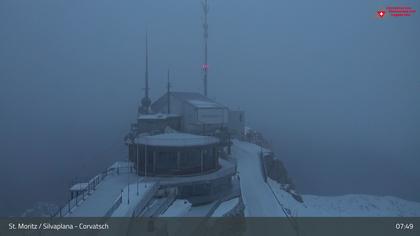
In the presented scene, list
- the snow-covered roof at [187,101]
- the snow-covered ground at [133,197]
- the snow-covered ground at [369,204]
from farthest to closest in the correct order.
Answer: the snow-covered ground at [369,204] < the snow-covered roof at [187,101] < the snow-covered ground at [133,197]

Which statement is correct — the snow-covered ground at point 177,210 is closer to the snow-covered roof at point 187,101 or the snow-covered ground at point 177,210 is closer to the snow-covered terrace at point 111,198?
the snow-covered terrace at point 111,198

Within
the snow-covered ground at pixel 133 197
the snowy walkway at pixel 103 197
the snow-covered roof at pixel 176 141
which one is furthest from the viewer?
the snow-covered roof at pixel 176 141

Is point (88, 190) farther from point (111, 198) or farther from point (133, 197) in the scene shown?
point (133, 197)

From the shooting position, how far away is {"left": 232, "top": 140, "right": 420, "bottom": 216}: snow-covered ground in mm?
16719

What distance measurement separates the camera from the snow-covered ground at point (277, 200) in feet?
54.9

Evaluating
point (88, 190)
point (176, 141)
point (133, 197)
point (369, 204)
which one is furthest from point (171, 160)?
point (369, 204)

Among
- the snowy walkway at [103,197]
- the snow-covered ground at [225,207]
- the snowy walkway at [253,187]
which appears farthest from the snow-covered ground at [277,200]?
the snowy walkway at [103,197]

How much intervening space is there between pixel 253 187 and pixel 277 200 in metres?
2.20

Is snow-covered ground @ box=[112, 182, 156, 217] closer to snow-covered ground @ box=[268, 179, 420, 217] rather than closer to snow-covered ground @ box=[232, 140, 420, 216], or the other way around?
snow-covered ground @ box=[232, 140, 420, 216]

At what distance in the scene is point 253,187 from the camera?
19547 mm

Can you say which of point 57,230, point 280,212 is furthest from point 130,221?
point 280,212

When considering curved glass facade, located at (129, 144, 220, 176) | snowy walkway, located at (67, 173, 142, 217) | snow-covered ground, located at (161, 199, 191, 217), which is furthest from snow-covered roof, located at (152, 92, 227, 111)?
snow-covered ground, located at (161, 199, 191, 217)

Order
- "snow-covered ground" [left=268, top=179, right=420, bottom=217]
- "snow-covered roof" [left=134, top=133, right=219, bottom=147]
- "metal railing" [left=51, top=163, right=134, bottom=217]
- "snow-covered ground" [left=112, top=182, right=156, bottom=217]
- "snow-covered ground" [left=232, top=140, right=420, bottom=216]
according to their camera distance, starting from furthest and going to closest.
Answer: "snow-covered ground" [left=268, top=179, right=420, bottom=217] → "snow-covered ground" [left=232, top=140, right=420, bottom=216] → "snow-covered roof" [left=134, top=133, right=219, bottom=147] → "metal railing" [left=51, top=163, right=134, bottom=217] → "snow-covered ground" [left=112, top=182, right=156, bottom=217]

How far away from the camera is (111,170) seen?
18.9 meters
